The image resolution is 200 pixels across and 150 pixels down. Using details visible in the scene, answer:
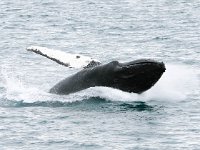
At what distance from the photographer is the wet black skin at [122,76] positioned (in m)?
32.4

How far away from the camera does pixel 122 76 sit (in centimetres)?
3328

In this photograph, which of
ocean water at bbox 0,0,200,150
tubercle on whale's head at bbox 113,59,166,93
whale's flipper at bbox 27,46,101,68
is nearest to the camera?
ocean water at bbox 0,0,200,150

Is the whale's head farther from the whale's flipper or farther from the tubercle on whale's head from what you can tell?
the whale's flipper

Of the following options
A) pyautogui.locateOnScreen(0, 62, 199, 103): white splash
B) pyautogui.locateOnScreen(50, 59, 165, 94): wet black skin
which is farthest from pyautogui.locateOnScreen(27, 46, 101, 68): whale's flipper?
pyautogui.locateOnScreen(0, 62, 199, 103): white splash

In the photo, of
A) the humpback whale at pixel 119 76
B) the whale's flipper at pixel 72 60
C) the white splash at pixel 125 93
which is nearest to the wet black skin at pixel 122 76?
the humpback whale at pixel 119 76

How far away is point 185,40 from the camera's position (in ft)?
188

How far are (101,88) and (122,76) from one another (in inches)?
69.2

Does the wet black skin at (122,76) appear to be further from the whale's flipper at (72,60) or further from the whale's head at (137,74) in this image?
the whale's flipper at (72,60)

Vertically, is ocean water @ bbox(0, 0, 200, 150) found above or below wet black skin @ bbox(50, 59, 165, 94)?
below

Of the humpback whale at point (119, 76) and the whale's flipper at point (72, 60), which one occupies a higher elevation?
the whale's flipper at point (72, 60)

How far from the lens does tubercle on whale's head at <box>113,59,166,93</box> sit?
106ft

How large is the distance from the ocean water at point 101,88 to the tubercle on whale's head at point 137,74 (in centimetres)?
78

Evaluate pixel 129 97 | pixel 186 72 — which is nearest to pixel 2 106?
pixel 129 97

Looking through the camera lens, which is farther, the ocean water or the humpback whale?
the humpback whale
